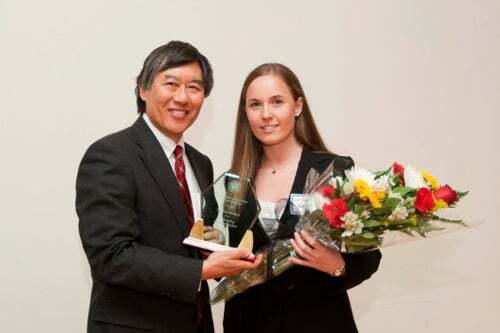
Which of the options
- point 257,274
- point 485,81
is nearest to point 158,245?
point 257,274

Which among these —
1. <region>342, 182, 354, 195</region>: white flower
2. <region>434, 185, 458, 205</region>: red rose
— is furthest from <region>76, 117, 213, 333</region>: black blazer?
<region>434, 185, 458, 205</region>: red rose

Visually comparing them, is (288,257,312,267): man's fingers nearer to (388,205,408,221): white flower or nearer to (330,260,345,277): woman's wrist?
(330,260,345,277): woman's wrist

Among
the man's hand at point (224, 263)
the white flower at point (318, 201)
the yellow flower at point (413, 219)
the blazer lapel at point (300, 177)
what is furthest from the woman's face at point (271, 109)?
the yellow flower at point (413, 219)

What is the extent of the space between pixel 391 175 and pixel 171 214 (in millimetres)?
699

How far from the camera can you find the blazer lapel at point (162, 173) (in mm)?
1702

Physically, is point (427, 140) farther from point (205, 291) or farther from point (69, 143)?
point (69, 143)

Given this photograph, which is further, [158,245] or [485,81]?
[485,81]

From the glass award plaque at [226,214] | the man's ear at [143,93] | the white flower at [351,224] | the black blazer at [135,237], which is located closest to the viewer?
the white flower at [351,224]

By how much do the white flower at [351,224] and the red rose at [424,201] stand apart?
0.18 metres

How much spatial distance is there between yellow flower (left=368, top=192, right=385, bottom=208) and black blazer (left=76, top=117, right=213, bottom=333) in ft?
1.77

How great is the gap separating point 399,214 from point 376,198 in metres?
0.08

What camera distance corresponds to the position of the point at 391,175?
1585mm

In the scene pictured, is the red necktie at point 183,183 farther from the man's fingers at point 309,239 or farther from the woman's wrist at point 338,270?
the woman's wrist at point 338,270

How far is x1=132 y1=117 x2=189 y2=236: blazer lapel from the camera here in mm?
1702
